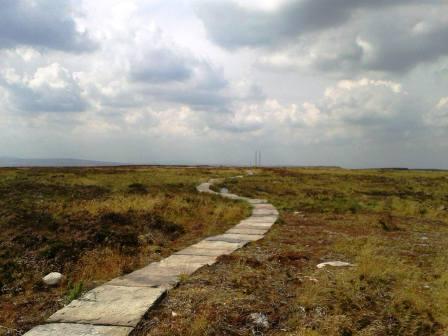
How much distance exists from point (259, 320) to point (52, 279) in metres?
3.91

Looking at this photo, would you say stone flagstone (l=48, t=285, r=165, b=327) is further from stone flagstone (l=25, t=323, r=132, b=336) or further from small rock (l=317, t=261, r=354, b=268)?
small rock (l=317, t=261, r=354, b=268)

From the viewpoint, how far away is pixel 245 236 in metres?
10.5

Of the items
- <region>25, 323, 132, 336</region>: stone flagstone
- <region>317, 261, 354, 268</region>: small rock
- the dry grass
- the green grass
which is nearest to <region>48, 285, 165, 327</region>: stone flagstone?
<region>25, 323, 132, 336</region>: stone flagstone

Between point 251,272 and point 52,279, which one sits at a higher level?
point 251,272

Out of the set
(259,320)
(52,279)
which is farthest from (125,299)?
(52,279)

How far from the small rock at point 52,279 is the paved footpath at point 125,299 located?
119cm

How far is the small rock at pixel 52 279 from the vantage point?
6672 mm

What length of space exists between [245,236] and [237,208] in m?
5.34

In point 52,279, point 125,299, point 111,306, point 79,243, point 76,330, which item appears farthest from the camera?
point 79,243

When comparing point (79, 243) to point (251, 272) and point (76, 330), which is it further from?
point (76, 330)

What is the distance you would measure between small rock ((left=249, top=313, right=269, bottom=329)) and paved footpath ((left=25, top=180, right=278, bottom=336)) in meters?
1.33

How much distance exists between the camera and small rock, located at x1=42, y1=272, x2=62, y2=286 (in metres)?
6.67

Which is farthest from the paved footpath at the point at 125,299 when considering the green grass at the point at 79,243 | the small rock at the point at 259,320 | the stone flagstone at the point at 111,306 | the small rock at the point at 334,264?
the small rock at the point at 334,264

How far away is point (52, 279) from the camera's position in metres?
6.73
